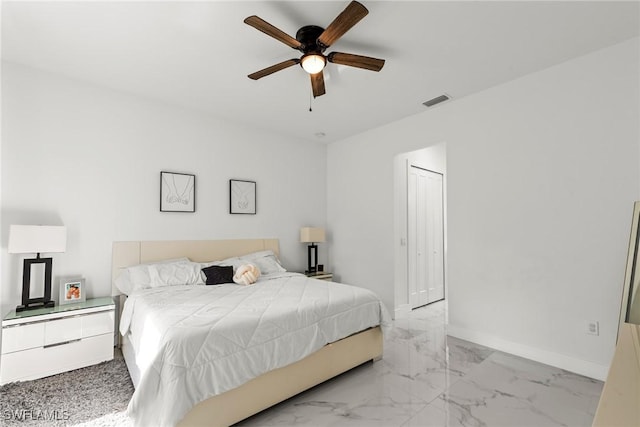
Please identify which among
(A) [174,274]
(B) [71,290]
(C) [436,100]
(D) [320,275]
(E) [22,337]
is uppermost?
(C) [436,100]

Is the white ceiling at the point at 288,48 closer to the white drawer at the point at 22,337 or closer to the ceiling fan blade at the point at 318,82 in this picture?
the ceiling fan blade at the point at 318,82

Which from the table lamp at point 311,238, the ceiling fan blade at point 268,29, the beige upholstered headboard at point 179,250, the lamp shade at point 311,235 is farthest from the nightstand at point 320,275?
the ceiling fan blade at point 268,29

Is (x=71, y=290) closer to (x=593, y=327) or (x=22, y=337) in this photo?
(x=22, y=337)

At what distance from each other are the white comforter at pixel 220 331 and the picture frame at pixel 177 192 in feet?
3.60

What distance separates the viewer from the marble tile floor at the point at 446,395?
79.7 inches

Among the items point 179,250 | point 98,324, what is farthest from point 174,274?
point 98,324

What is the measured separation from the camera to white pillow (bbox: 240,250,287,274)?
3.91 meters

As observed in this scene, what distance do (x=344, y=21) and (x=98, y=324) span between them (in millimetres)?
3253

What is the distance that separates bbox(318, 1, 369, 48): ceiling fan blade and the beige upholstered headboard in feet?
9.14

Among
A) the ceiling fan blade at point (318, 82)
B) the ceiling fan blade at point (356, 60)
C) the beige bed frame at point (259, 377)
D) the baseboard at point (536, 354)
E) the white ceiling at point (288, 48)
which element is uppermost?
the white ceiling at point (288, 48)

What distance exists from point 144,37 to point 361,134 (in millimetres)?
3134

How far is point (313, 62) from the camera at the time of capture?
7.65ft

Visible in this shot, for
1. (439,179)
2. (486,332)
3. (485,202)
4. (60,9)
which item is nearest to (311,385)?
(486,332)

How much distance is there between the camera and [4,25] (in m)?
2.34
